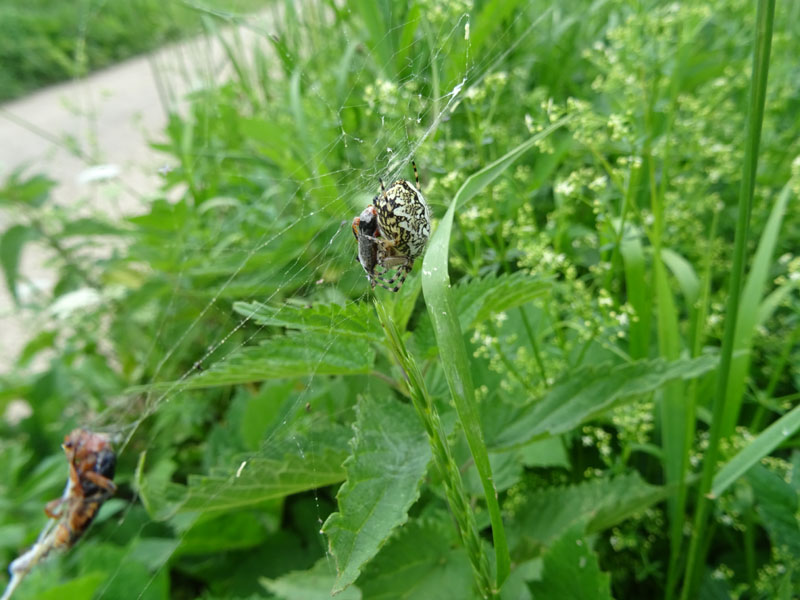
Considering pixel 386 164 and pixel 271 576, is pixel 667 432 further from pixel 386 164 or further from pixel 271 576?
pixel 271 576

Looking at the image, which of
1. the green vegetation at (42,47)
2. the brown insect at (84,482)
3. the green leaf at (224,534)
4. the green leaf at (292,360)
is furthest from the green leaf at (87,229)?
the green vegetation at (42,47)

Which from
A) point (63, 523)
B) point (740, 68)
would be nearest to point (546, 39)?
point (740, 68)

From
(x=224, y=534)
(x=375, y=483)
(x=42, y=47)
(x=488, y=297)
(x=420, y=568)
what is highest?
(x=42, y=47)

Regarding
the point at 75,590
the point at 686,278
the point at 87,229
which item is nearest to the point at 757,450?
the point at 686,278

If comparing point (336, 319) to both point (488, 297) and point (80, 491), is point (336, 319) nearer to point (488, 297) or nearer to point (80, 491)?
point (488, 297)

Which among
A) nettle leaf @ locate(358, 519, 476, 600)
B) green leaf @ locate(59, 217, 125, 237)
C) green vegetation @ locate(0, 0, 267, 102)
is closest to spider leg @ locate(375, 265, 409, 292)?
nettle leaf @ locate(358, 519, 476, 600)

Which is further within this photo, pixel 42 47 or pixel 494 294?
pixel 42 47
